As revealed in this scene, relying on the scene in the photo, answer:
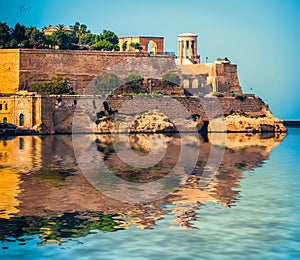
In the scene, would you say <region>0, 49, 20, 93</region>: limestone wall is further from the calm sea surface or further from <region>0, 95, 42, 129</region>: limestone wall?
the calm sea surface

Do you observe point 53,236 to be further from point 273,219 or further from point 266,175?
point 266,175

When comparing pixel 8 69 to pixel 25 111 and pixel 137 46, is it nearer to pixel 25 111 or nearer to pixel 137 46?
pixel 25 111

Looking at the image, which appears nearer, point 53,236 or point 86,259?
point 86,259

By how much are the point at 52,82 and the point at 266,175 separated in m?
24.4

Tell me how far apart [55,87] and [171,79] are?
34.0 feet

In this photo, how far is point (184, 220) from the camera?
1800 centimetres

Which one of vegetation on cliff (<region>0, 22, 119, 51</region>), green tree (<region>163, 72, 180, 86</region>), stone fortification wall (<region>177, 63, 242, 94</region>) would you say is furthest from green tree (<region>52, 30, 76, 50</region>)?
stone fortification wall (<region>177, 63, 242, 94</region>)

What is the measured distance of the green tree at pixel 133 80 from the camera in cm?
5312

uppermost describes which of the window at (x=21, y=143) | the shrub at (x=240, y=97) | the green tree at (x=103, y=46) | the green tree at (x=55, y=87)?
the green tree at (x=103, y=46)

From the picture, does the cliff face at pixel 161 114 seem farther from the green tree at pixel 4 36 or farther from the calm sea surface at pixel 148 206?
the calm sea surface at pixel 148 206

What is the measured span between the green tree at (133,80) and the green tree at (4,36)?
27.5 feet

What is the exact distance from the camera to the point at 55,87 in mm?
47562

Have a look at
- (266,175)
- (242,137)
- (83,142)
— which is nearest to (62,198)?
(266,175)

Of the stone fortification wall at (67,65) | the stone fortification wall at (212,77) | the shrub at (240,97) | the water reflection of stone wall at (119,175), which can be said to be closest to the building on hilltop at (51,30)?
the stone fortification wall at (67,65)
